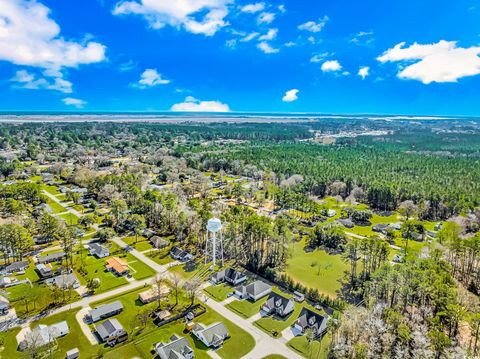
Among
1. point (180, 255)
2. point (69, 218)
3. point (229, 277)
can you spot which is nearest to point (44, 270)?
point (180, 255)

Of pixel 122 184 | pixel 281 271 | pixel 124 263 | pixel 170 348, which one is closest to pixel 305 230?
pixel 281 271

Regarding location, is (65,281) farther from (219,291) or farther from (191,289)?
(219,291)

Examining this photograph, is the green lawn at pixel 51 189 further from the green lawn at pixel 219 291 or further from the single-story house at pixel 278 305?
the single-story house at pixel 278 305

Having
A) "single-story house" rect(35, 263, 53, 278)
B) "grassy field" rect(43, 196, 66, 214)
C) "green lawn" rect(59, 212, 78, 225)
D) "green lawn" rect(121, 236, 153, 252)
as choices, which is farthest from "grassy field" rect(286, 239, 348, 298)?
"grassy field" rect(43, 196, 66, 214)

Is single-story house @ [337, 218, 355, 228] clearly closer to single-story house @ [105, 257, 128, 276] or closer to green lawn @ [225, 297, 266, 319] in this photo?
green lawn @ [225, 297, 266, 319]

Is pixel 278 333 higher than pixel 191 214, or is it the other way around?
pixel 191 214

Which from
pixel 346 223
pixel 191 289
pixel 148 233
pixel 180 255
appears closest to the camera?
pixel 191 289

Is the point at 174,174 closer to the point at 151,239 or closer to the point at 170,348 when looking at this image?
the point at 151,239
